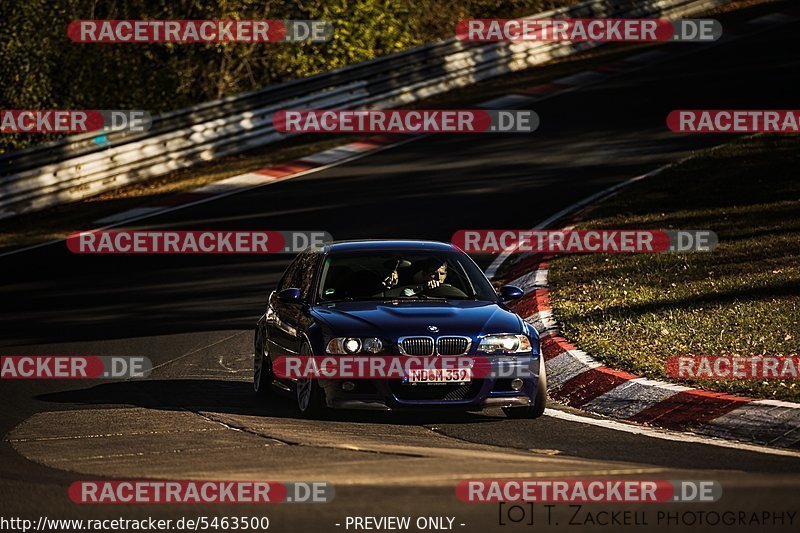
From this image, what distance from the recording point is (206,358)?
1371 cm

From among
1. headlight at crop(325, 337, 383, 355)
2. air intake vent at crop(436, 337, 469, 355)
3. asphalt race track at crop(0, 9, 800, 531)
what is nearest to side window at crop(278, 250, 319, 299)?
asphalt race track at crop(0, 9, 800, 531)

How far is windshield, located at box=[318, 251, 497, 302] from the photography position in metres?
11.5

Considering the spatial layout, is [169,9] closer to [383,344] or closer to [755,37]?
[755,37]

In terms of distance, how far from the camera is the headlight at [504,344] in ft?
34.2

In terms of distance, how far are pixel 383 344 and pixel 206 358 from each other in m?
3.84

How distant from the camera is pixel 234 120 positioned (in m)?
27.3

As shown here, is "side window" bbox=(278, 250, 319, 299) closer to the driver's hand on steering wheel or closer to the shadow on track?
the driver's hand on steering wheel

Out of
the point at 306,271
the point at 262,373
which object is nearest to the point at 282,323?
the point at 262,373

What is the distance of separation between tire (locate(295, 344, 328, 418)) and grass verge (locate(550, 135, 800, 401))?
2.65m

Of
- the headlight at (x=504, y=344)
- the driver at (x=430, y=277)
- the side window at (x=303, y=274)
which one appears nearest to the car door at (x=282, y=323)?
the side window at (x=303, y=274)

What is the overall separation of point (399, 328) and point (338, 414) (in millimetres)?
875

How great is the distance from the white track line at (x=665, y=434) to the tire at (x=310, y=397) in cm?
174

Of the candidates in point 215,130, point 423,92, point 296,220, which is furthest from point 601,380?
point 423,92

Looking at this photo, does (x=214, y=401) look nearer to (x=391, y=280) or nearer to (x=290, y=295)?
(x=290, y=295)
